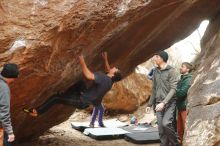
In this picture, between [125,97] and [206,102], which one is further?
[125,97]

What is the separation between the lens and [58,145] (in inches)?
414

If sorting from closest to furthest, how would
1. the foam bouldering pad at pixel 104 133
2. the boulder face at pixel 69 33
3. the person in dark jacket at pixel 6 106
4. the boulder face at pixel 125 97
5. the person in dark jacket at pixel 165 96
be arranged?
the person in dark jacket at pixel 6 106
the boulder face at pixel 69 33
the person in dark jacket at pixel 165 96
the foam bouldering pad at pixel 104 133
the boulder face at pixel 125 97

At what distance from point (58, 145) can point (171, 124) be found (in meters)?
3.81

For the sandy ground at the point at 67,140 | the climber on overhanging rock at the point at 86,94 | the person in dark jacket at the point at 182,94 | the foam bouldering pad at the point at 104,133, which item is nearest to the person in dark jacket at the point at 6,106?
the climber on overhanging rock at the point at 86,94

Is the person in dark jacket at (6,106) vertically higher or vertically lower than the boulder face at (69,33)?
lower

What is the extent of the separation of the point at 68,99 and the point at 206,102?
2676 mm

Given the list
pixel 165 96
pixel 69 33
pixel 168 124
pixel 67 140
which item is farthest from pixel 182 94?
pixel 67 140

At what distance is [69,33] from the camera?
6812mm

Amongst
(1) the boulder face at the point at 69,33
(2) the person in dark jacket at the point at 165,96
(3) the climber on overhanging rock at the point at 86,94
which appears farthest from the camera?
(2) the person in dark jacket at the point at 165,96

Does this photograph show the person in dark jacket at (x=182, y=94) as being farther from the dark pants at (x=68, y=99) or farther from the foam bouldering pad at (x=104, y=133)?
the foam bouldering pad at (x=104, y=133)

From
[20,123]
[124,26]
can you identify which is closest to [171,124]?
[124,26]

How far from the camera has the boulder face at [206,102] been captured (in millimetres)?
6445

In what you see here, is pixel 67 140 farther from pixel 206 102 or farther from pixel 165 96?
pixel 206 102

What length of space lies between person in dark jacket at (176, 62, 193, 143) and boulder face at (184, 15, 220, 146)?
0.22 meters
